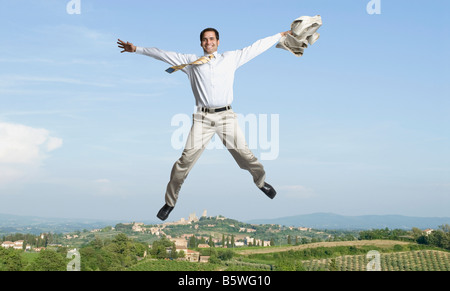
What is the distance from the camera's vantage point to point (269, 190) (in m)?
8.90

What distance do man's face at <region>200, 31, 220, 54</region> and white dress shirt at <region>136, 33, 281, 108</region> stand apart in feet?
0.47

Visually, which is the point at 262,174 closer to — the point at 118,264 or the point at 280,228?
the point at 118,264

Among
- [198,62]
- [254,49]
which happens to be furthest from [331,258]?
[198,62]

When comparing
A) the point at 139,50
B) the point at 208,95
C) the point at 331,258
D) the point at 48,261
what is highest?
the point at 139,50

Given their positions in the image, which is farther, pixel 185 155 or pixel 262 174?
pixel 262 174

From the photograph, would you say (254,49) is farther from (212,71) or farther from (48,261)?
(48,261)

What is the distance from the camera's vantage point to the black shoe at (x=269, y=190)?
8.87m

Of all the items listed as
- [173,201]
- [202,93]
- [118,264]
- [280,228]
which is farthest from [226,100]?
[280,228]

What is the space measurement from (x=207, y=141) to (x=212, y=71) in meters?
1.32

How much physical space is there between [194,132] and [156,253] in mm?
6142

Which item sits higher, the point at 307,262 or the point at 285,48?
the point at 285,48

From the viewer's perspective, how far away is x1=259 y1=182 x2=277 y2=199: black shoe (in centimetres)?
887
